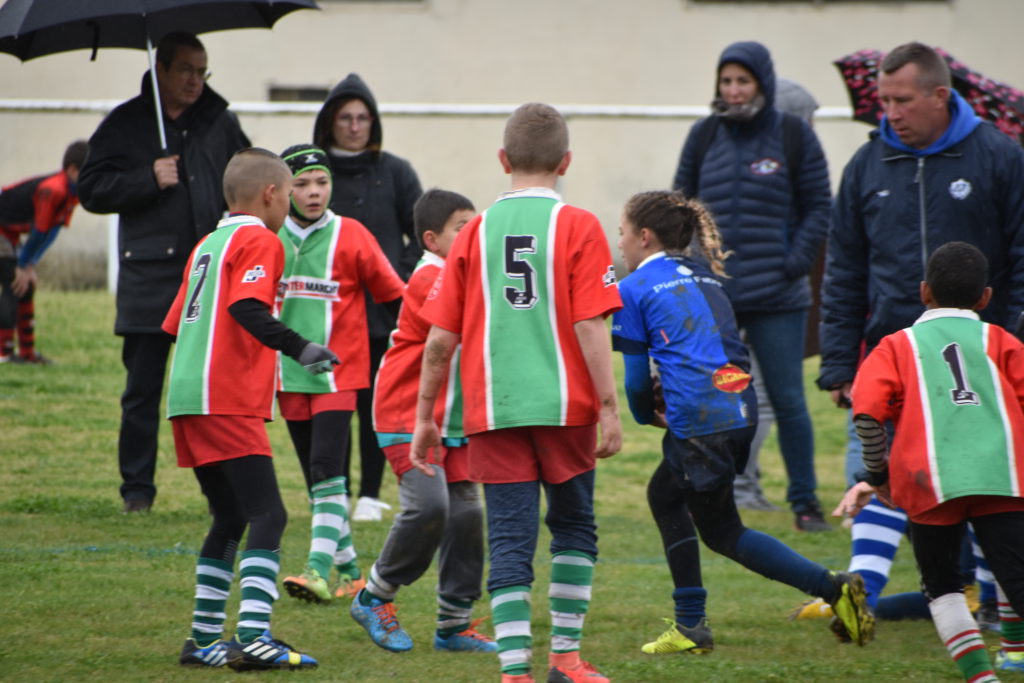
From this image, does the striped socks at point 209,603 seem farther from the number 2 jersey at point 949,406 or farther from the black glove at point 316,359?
the number 2 jersey at point 949,406

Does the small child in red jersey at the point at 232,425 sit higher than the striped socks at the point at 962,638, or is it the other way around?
the small child in red jersey at the point at 232,425

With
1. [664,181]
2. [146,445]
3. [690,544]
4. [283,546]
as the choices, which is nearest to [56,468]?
[146,445]

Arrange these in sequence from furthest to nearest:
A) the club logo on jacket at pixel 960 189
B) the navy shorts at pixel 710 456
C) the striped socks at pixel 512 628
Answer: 1. the club logo on jacket at pixel 960 189
2. the navy shorts at pixel 710 456
3. the striped socks at pixel 512 628

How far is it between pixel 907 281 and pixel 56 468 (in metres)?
5.61

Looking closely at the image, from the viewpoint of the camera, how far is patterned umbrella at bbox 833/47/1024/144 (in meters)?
7.41

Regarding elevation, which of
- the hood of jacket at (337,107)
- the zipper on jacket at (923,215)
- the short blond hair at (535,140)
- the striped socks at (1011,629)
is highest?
the hood of jacket at (337,107)

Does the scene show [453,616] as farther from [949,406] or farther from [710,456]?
[949,406]

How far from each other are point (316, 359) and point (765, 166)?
3.92 meters

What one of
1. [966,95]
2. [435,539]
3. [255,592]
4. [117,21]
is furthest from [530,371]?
[966,95]

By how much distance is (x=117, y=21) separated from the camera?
7.15 meters

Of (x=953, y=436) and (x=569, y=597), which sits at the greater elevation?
(x=953, y=436)

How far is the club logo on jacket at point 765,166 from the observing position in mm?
7746

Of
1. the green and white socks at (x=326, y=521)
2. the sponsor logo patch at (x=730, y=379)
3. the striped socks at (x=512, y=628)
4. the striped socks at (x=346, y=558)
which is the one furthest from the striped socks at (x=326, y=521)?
the sponsor logo patch at (x=730, y=379)

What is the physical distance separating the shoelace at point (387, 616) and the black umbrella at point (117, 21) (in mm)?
3122
